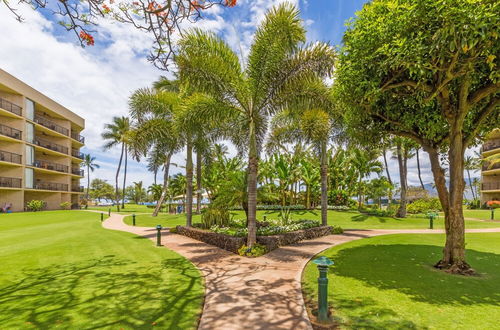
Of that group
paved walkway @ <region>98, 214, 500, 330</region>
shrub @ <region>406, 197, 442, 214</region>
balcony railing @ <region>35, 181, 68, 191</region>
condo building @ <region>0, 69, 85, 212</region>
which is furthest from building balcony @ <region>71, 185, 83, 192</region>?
shrub @ <region>406, 197, 442, 214</region>

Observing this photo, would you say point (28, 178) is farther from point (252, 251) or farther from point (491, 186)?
point (491, 186)

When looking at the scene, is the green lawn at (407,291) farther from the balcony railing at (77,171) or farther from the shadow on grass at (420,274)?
the balcony railing at (77,171)

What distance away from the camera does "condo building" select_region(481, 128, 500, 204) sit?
37.6m

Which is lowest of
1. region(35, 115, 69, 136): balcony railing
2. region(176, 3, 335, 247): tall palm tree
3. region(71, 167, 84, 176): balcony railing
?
region(71, 167, 84, 176): balcony railing

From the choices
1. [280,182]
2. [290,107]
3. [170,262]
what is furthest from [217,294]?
[280,182]

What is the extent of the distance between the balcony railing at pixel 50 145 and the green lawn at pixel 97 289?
3126 centimetres

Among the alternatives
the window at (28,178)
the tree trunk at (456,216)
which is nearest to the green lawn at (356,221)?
the tree trunk at (456,216)

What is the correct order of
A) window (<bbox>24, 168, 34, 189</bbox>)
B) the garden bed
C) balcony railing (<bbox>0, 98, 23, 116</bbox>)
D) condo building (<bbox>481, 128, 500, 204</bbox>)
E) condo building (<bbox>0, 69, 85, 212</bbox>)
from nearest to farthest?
the garden bed, balcony railing (<bbox>0, 98, 23, 116</bbox>), condo building (<bbox>0, 69, 85, 212</bbox>), window (<bbox>24, 168, 34, 189</bbox>), condo building (<bbox>481, 128, 500, 204</bbox>)

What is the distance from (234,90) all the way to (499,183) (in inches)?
1800

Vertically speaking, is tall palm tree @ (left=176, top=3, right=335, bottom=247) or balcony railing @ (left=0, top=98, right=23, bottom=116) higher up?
balcony railing @ (left=0, top=98, right=23, bottom=116)

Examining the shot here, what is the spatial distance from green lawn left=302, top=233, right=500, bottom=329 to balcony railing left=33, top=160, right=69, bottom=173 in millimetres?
39919

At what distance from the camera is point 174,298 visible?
5605 mm

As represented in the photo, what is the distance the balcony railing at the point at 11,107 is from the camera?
28.7m

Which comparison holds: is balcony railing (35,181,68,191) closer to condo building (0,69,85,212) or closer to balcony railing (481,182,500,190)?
condo building (0,69,85,212)
